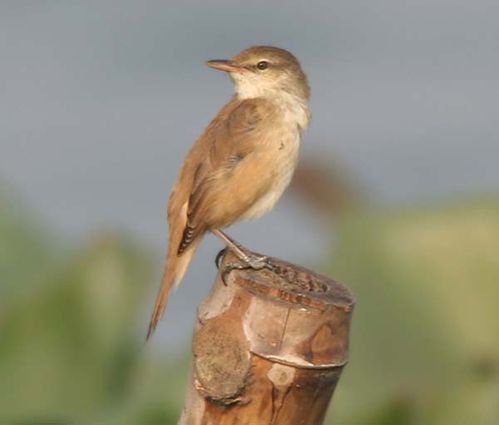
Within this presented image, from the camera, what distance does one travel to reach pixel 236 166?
521 centimetres

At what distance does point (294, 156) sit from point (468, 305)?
0.85 m

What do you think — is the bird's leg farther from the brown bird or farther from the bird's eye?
the bird's eye

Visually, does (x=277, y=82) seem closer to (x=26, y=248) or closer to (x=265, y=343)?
(x=26, y=248)

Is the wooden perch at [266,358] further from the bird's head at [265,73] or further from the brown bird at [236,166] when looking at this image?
the bird's head at [265,73]

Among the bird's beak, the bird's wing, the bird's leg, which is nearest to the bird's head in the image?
the bird's beak

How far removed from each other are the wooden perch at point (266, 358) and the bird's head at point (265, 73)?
2.80 meters

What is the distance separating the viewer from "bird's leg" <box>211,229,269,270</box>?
339 centimetres

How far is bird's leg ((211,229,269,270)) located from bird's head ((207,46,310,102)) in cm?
75

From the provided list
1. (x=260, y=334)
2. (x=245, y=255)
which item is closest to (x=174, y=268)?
(x=245, y=255)

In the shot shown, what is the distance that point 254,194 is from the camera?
5.27 metres

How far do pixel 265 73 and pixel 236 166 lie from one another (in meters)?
0.73

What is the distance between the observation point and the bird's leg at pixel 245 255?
3392mm

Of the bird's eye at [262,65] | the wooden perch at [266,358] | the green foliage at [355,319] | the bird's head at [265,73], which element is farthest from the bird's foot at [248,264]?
the bird's eye at [262,65]

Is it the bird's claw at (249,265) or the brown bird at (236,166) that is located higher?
the bird's claw at (249,265)
